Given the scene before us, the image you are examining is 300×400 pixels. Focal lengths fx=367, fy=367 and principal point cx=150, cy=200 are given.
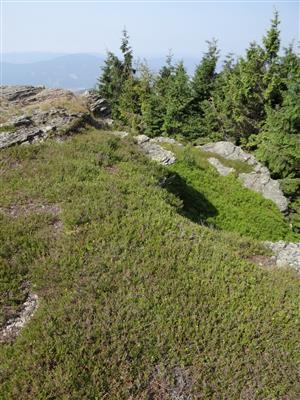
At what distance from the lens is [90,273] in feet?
35.0

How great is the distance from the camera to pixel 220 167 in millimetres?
29156

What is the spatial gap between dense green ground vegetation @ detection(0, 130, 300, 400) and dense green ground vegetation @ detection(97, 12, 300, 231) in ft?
46.1

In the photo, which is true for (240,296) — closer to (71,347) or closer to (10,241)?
(71,347)

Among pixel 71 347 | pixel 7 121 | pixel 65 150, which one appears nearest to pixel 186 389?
pixel 71 347

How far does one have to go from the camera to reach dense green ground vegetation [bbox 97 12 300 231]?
94.3 feet

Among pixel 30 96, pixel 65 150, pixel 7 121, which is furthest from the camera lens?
pixel 30 96

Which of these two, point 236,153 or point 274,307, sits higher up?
point 274,307

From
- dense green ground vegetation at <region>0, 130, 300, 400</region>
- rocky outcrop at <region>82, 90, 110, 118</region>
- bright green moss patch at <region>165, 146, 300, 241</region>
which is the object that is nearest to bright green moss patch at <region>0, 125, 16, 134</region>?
dense green ground vegetation at <region>0, 130, 300, 400</region>

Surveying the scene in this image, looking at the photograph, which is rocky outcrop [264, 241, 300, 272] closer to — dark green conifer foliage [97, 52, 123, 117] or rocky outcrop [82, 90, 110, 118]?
rocky outcrop [82, 90, 110, 118]

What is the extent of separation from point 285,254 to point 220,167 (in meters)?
16.3

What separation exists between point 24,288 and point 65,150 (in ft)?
29.6

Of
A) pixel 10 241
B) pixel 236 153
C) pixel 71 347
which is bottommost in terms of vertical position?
pixel 236 153

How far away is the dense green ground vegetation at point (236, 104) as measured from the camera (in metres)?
28.7

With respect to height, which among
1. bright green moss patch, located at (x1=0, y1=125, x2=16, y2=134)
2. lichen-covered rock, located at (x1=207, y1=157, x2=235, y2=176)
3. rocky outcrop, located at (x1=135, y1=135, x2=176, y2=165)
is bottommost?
Result: lichen-covered rock, located at (x1=207, y1=157, x2=235, y2=176)
